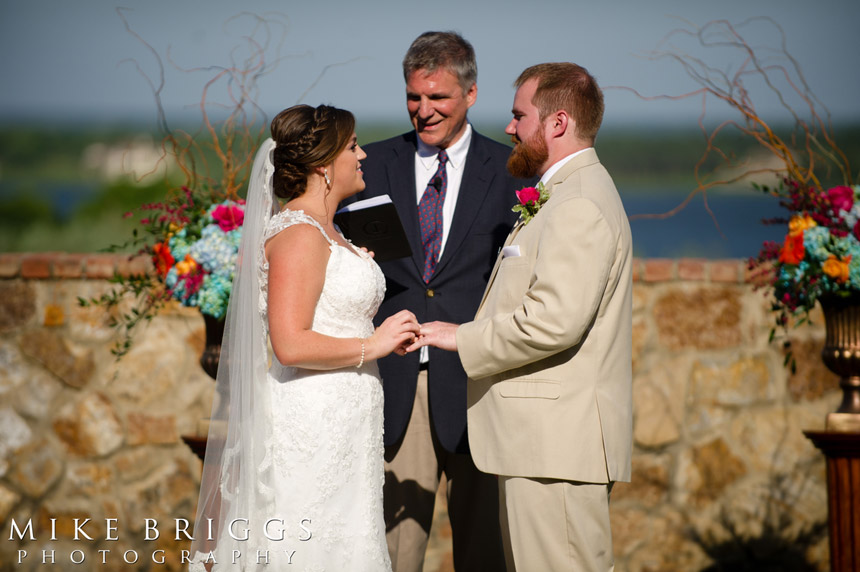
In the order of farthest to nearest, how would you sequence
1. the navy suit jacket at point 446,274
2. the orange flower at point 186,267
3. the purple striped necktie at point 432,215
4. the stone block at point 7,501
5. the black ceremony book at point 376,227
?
the stone block at point 7,501 < the orange flower at point 186,267 < the purple striped necktie at point 432,215 < the navy suit jacket at point 446,274 < the black ceremony book at point 376,227

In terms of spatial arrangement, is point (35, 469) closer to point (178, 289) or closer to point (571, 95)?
point (178, 289)

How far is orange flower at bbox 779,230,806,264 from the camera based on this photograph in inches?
133

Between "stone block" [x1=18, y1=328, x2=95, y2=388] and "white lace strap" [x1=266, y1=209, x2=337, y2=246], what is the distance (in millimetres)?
2247

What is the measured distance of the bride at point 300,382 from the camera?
267 centimetres

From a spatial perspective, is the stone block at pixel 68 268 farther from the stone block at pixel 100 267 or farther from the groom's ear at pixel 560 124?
the groom's ear at pixel 560 124

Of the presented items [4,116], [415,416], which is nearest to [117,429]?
[415,416]

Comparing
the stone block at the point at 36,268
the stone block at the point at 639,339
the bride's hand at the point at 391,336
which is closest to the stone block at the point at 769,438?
the stone block at the point at 639,339

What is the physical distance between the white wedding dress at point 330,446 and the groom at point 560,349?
1.12 ft

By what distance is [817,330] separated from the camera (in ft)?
14.9

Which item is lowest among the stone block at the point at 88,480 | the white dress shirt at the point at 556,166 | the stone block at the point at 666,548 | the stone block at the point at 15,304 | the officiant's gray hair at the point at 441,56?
the stone block at the point at 666,548

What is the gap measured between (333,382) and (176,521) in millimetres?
2166

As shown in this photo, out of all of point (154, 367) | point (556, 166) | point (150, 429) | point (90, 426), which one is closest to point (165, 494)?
point (150, 429)

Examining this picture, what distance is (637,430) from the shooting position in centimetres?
457

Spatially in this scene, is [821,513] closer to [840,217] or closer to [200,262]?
[840,217]
